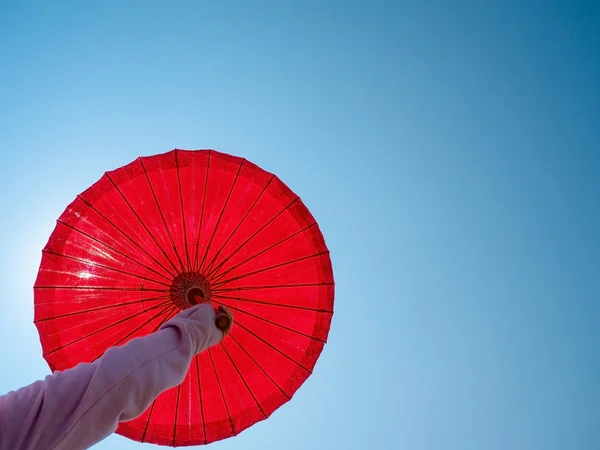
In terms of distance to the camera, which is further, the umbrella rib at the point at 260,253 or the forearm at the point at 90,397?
the umbrella rib at the point at 260,253

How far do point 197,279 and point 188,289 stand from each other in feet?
0.49

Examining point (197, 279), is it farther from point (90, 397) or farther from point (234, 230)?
point (90, 397)

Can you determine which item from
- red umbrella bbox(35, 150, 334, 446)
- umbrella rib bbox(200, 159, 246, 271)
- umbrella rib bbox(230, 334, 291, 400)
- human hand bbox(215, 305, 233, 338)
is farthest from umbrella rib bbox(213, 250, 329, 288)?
human hand bbox(215, 305, 233, 338)

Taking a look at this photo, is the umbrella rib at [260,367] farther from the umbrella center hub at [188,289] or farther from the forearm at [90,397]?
the forearm at [90,397]

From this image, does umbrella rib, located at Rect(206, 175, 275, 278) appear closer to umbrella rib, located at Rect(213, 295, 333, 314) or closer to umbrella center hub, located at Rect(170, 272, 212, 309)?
umbrella center hub, located at Rect(170, 272, 212, 309)

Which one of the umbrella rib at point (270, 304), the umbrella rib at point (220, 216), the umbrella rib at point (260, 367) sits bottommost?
the umbrella rib at point (260, 367)

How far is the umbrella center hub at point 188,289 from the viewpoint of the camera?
4.63 m

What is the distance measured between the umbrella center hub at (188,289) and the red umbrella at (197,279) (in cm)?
2

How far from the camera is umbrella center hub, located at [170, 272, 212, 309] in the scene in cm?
463

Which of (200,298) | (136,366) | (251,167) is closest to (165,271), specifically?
(200,298)

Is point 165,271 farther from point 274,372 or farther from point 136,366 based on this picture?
point 136,366

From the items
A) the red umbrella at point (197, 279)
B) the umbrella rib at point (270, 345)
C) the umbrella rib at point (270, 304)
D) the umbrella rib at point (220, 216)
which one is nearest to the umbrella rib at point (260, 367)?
the red umbrella at point (197, 279)

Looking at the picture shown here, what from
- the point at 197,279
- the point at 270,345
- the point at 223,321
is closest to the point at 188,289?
the point at 197,279

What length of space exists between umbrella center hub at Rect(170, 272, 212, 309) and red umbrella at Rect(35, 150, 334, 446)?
0.05 feet
